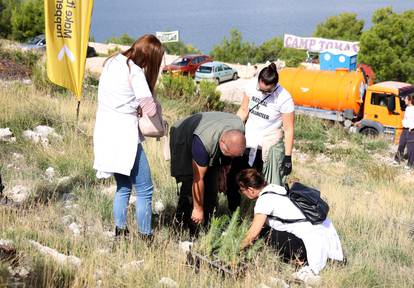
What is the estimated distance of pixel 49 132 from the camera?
7797mm

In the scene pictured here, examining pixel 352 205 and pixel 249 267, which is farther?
pixel 352 205

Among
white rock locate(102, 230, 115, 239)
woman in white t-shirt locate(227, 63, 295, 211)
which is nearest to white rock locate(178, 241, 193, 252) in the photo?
white rock locate(102, 230, 115, 239)

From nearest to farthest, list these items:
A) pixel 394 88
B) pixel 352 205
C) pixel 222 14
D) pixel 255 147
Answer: pixel 255 147
pixel 352 205
pixel 394 88
pixel 222 14

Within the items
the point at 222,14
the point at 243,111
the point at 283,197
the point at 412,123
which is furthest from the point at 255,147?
the point at 222,14

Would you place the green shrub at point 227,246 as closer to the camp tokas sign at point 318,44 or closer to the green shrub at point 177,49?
the camp tokas sign at point 318,44

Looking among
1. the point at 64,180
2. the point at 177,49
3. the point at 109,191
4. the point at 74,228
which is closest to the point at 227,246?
the point at 74,228

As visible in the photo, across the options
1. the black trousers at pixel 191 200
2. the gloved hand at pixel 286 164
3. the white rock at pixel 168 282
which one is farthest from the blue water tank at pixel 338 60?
the white rock at pixel 168 282

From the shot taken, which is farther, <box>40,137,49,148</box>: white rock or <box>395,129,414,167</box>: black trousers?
<box>395,129,414,167</box>: black trousers

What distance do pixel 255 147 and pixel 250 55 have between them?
36.6 m

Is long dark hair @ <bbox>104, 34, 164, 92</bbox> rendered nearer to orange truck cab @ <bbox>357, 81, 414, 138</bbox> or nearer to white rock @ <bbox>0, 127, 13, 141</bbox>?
white rock @ <bbox>0, 127, 13, 141</bbox>

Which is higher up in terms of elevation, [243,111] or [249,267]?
[243,111]

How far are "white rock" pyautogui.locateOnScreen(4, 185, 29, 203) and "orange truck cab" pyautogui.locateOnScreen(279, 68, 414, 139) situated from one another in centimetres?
1247

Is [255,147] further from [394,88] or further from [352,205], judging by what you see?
[394,88]

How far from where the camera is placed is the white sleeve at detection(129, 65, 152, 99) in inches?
152
